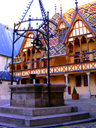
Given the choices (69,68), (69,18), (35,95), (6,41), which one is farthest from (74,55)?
(6,41)

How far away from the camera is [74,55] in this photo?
74.3 feet

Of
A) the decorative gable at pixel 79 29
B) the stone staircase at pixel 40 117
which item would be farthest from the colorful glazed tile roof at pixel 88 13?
the stone staircase at pixel 40 117

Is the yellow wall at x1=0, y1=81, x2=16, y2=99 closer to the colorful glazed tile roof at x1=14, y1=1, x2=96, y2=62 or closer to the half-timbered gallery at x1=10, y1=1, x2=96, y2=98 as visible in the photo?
the half-timbered gallery at x1=10, y1=1, x2=96, y2=98

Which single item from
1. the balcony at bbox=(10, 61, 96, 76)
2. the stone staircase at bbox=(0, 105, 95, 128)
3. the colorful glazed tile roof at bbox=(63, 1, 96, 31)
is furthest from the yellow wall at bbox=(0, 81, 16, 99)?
the stone staircase at bbox=(0, 105, 95, 128)

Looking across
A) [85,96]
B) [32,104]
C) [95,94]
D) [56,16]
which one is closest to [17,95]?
[32,104]

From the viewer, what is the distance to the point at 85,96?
21.2m

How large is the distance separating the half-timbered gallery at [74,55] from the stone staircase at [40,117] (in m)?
14.8

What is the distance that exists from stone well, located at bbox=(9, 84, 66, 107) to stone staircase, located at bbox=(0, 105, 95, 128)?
57 cm

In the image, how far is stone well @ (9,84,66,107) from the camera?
7102 millimetres

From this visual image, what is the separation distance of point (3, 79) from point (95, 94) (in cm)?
1216

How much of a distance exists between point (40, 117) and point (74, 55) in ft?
56.6

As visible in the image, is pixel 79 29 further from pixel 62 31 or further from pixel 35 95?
pixel 35 95

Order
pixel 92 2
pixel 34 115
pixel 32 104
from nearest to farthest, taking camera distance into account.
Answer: pixel 34 115
pixel 32 104
pixel 92 2

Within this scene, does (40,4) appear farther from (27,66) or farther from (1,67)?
(1,67)
